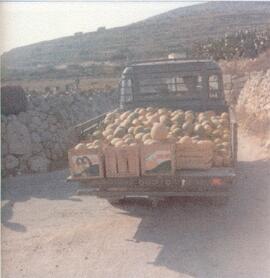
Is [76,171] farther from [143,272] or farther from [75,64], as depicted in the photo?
[75,64]

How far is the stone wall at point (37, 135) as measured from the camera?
945 centimetres

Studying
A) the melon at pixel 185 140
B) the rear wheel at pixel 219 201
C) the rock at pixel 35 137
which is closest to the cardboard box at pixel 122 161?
the melon at pixel 185 140

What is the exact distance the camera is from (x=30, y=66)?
23109 millimetres

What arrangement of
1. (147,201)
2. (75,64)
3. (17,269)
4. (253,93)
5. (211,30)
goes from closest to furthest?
(17,269) < (147,201) < (253,93) < (211,30) < (75,64)

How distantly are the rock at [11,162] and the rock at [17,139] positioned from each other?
136mm

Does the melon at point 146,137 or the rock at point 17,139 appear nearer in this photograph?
the melon at point 146,137

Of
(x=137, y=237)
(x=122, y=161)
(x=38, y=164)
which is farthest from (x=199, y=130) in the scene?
(x=38, y=164)

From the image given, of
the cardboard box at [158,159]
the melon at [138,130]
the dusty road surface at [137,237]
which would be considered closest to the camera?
the dusty road surface at [137,237]

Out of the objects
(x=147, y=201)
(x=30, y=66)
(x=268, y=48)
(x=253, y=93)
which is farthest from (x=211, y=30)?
(x=147, y=201)

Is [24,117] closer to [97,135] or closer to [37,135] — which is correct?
[37,135]

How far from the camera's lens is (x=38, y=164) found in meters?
9.49

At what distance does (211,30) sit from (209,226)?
2214 cm

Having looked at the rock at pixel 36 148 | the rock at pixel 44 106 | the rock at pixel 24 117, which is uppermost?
the rock at pixel 44 106

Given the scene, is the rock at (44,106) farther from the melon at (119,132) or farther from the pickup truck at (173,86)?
the melon at (119,132)
